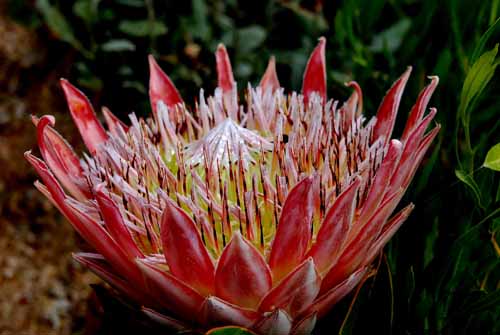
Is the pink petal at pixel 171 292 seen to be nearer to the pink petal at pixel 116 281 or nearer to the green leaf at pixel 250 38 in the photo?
the pink petal at pixel 116 281

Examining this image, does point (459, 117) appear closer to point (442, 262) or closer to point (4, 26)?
point (442, 262)

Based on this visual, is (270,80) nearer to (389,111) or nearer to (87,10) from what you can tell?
(389,111)

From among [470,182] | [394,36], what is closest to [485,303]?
[470,182]

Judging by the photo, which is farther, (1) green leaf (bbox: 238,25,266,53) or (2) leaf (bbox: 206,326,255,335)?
(1) green leaf (bbox: 238,25,266,53)

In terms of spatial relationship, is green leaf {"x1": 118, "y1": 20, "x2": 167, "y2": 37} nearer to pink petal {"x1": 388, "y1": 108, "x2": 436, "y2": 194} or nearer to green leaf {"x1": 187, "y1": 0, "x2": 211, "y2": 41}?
green leaf {"x1": 187, "y1": 0, "x2": 211, "y2": 41}

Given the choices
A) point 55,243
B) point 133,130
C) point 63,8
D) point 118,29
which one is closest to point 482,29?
point 133,130

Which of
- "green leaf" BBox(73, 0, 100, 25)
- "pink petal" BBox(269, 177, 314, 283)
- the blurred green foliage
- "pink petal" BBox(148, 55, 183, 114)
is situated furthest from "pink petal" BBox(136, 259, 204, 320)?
"green leaf" BBox(73, 0, 100, 25)
